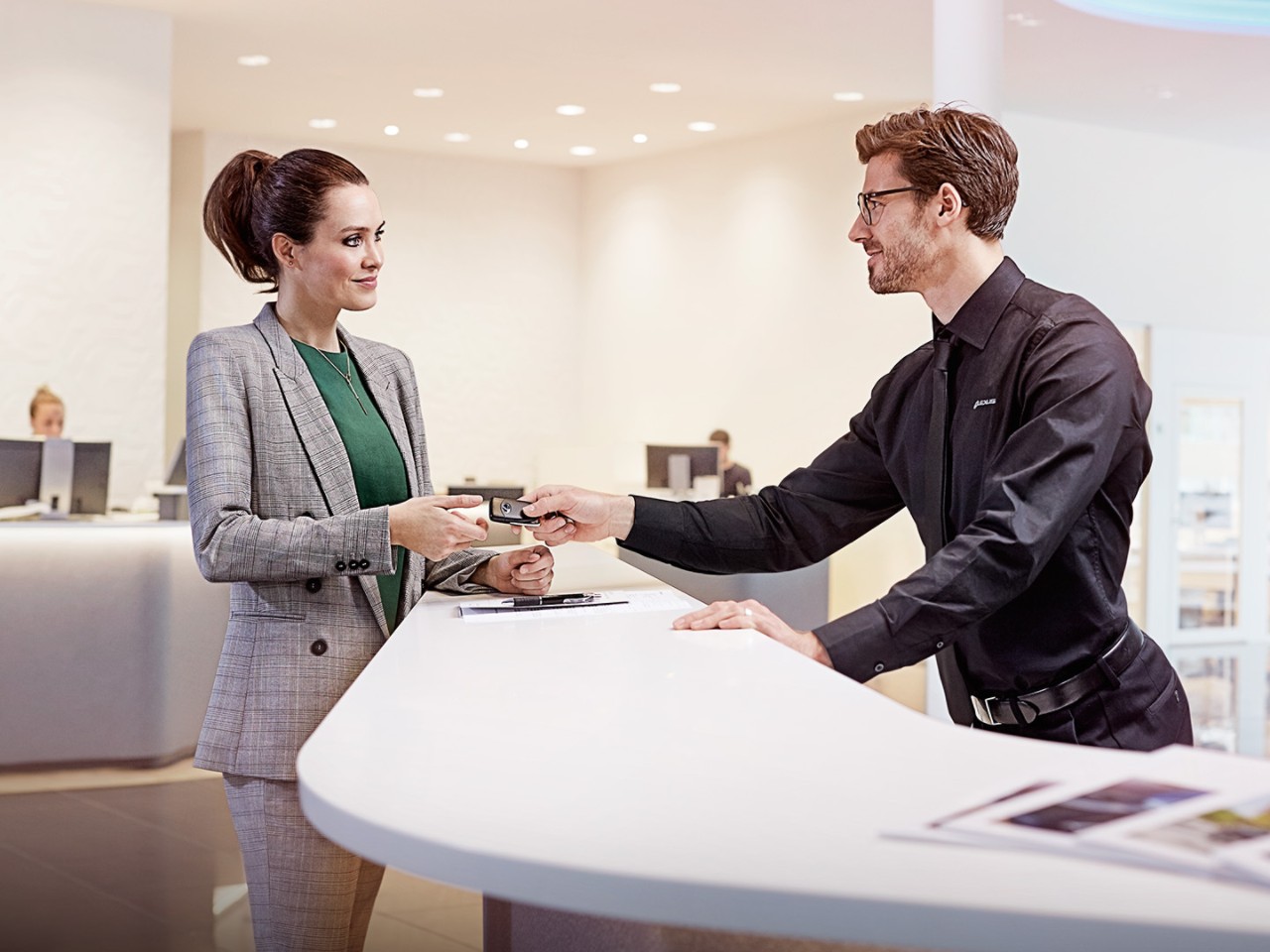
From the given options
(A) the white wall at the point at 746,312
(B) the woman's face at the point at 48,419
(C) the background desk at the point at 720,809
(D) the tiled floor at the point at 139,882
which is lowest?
(D) the tiled floor at the point at 139,882

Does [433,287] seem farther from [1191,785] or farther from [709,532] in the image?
[1191,785]

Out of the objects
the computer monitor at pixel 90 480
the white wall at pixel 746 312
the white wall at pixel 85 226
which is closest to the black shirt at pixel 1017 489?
the computer monitor at pixel 90 480

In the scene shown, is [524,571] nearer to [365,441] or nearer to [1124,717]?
[365,441]

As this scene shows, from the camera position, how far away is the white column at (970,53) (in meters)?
5.86

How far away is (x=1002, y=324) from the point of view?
82.8 inches

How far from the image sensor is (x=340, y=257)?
2176 mm

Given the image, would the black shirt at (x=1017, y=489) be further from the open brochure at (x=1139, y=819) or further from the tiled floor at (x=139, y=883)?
the tiled floor at (x=139, y=883)

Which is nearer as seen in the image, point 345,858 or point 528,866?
point 528,866

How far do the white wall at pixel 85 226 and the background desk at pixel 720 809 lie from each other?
23.4 feet

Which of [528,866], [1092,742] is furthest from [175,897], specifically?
[528,866]

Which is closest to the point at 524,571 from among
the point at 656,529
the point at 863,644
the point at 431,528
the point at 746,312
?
the point at 656,529

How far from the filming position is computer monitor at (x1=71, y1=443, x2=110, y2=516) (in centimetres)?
660

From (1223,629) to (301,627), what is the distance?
10.6m

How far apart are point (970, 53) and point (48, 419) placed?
16.7ft
